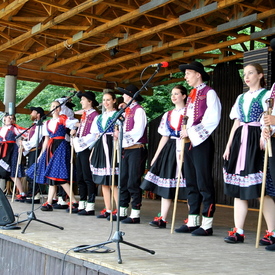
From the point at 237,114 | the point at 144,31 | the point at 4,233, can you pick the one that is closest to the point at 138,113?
the point at 237,114

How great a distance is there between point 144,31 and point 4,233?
4.70 meters

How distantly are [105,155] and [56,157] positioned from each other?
0.94 meters

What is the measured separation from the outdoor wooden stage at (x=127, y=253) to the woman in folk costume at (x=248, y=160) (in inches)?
9.1

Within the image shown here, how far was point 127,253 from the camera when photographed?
→ 299 centimetres

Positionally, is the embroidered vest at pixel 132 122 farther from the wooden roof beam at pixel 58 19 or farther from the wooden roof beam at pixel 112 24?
the wooden roof beam at pixel 58 19

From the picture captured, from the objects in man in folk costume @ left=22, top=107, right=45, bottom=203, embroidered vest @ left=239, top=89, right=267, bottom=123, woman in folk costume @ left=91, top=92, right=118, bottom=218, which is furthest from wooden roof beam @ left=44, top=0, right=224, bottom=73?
embroidered vest @ left=239, top=89, right=267, bottom=123

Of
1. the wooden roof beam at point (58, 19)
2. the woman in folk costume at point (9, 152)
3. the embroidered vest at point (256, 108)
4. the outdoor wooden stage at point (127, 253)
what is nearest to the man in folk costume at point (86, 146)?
the outdoor wooden stage at point (127, 253)

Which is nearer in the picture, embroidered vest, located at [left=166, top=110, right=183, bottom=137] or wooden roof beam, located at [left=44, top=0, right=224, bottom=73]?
embroidered vest, located at [left=166, top=110, right=183, bottom=137]

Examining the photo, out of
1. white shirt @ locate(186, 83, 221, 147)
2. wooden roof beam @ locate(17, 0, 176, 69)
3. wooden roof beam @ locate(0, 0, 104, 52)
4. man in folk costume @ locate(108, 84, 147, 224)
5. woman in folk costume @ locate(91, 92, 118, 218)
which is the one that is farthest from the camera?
wooden roof beam @ locate(0, 0, 104, 52)

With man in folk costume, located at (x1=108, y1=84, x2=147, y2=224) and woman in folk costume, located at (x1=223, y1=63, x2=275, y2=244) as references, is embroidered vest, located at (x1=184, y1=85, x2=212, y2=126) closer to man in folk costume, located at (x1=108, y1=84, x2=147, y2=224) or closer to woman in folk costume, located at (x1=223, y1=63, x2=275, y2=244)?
woman in folk costume, located at (x1=223, y1=63, x2=275, y2=244)

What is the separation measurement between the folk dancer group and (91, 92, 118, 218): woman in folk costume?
11mm

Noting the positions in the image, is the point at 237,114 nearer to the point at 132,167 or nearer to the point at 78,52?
the point at 132,167

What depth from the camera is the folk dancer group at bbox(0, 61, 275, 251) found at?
3.57m

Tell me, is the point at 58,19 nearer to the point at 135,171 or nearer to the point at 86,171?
the point at 86,171
